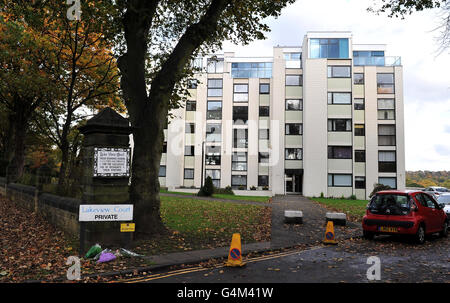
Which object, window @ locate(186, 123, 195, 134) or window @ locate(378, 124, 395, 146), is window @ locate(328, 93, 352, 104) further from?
window @ locate(186, 123, 195, 134)

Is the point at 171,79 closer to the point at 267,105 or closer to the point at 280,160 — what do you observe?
the point at 280,160

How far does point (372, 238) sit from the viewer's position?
11086 mm

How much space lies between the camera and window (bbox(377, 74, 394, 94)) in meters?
37.9

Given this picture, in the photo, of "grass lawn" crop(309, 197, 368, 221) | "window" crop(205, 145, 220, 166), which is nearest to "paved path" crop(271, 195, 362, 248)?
"grass lawn" crop(309, 197, 368, 221)

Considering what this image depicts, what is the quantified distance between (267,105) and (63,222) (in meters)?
34.6

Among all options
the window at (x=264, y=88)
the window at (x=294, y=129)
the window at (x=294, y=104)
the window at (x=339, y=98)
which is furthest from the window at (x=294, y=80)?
the window at (x=294, y=129)

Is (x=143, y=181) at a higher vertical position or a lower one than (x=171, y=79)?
lower

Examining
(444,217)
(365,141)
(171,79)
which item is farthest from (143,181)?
(365,141)

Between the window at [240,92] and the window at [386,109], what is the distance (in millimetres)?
15772

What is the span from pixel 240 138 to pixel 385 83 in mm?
17813

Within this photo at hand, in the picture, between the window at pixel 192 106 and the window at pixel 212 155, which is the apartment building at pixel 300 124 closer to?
the window at pixel 212 155

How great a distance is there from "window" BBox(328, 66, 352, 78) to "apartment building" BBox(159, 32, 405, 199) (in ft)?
0.34

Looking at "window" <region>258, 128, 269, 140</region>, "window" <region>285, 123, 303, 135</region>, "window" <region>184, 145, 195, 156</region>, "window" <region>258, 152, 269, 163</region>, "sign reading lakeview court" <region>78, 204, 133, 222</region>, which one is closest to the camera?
"sign reading lakeview court" <region>78, 204, 133, 222</region>

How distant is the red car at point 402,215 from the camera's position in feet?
32.7
